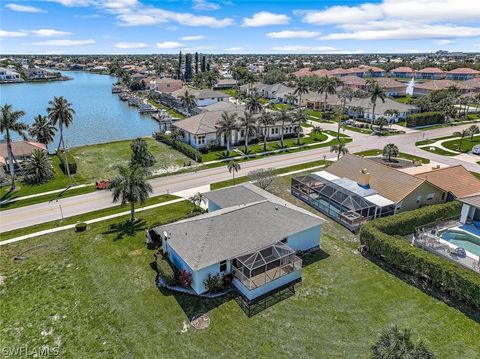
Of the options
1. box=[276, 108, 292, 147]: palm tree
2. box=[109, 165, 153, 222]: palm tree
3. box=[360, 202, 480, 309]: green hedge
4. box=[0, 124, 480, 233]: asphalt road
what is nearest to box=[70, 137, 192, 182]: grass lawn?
box=[0, 124, 480, 233]: asphalt road

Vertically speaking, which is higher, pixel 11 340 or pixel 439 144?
pixel 439 144

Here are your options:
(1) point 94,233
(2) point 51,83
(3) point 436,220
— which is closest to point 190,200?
(1) point 94,233

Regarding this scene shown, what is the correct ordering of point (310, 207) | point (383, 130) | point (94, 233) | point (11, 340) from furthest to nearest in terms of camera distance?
1. point (383, 130)
2. point (310, 207)
3. point (94, 233)
4. point (11, 340)

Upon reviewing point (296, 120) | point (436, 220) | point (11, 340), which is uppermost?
point (296, 120)

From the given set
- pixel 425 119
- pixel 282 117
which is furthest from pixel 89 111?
pixel 425 119

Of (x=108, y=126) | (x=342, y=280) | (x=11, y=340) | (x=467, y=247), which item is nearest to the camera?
(x=11, y=340)

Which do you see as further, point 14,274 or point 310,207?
point 310,207

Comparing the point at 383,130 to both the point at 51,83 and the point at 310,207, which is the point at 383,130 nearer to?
the point at 310,207
